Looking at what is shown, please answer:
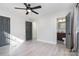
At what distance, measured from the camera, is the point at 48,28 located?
521 centimetres

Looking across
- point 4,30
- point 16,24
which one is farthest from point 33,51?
point 16,24

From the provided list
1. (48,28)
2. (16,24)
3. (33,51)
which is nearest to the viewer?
(33,51)

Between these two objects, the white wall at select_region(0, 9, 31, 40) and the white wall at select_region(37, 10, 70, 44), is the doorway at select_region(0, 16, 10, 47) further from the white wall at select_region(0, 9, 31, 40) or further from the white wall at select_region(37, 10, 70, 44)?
the white wall at select_region(37, 10, 70, 44)

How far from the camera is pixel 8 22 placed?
436 centimetres

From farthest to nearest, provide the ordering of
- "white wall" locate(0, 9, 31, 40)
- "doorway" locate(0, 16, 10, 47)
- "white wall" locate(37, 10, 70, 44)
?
1. "white wall" locate(37, 10, 70, 44)
2. "white wall" locate(0, 9, 31, 40)
3. "doorway" locate(0, 16, 10, 47)

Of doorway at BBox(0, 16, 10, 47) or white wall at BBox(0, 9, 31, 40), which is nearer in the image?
doorway at BBox(0, 16, 10, 47)

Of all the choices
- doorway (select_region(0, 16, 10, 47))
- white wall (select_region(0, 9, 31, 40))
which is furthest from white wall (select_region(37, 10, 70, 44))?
doorway (select_region(0, 16, 10, 47))

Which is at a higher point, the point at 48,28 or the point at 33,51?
the point at 48,28

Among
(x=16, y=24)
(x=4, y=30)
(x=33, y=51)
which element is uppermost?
(x=16, y=24)

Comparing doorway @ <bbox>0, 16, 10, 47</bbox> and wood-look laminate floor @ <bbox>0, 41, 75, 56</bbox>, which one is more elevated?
doorway @ <bbox>0, 16, 10, 47</bbox>

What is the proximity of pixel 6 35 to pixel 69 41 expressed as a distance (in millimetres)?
3140

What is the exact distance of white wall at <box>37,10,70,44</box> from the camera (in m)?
4.88

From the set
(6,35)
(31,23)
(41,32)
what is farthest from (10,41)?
(31,23)

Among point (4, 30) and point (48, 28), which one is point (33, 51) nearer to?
point (4, 30)
